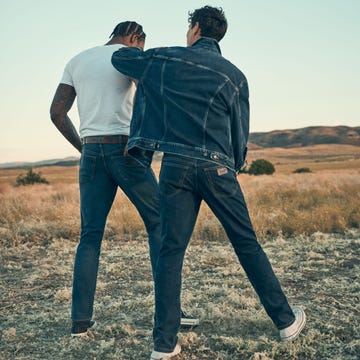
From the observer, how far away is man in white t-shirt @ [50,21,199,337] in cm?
376

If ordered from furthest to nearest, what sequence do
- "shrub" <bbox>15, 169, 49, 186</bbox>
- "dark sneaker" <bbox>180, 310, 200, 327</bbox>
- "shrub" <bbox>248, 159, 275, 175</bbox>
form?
"shrub" <bbox>248, 159, 275, 175</bbox> → "shrub" <bbox>15, 169, 49, 186</bbox> → "dark sneaker" <bbox>180, 310, 200, 327</bbox>

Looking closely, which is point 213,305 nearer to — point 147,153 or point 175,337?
point 175,337

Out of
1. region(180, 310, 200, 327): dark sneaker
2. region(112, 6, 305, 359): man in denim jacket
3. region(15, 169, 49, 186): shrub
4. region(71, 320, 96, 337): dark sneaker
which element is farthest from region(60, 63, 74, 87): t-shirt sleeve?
region(15, 169, 49, 186): shrub

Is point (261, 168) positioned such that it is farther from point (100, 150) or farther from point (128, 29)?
point (100, 150)

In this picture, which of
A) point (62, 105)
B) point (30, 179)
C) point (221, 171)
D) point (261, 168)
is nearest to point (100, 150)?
point (62, 105)

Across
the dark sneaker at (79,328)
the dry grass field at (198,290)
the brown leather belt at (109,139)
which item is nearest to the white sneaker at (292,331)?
the dry grass field at (198,290)

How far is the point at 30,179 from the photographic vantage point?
2966cm

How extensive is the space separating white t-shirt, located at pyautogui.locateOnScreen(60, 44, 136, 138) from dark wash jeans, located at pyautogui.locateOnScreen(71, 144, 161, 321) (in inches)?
5.6

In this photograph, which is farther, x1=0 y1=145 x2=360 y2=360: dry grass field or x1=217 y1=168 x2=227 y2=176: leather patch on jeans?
x1=0 y1=145 x2=360 y2=360: dry grass field

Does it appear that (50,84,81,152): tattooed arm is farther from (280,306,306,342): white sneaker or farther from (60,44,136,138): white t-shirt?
(280,306,306,342): white sneaker

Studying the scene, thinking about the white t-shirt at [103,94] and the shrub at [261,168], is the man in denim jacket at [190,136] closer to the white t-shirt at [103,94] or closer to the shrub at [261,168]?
the white t-shirt at [103,94]

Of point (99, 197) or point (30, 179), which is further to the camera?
point (30, 179)

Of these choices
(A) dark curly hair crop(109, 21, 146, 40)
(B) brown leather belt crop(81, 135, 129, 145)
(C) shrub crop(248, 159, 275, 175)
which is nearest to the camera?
(B) brown leather belt crop(81, 135, 129, 145)

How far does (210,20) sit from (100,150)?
1125 mm
